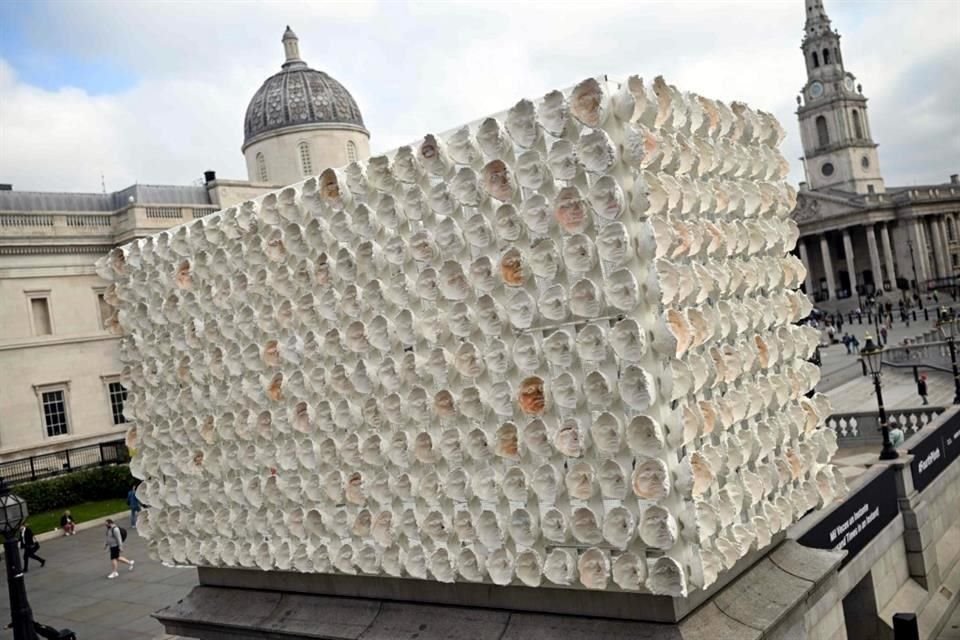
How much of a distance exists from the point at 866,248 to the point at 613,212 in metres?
112

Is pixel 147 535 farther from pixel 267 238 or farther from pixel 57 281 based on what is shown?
pixel 57 281

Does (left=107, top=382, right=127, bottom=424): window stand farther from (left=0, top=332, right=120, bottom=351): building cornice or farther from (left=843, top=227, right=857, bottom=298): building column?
(left=843, top=227, right=857, bottom=298): building column

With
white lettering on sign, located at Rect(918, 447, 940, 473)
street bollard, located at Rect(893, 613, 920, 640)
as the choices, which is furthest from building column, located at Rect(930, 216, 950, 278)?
street bollard, located at Rect(893, 613, 920, 640)

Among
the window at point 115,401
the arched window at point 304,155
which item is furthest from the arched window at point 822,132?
the window at point 115,401

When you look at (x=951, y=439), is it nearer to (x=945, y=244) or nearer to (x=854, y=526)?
(x=854, y=526)

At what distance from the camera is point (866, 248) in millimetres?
109688

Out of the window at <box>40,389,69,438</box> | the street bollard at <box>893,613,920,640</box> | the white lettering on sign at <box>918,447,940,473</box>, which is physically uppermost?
the window at <box>40,389,69,438</box>

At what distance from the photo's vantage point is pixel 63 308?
132ft

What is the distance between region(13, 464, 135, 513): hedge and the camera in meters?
29.8

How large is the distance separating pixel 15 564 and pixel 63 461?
26230 mm

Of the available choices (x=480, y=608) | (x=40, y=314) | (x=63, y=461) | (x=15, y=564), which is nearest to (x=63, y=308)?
(x=40, y=314)

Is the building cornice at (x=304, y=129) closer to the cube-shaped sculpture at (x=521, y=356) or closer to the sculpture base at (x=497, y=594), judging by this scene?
the cube-shaped sculpture at (x=521, y=356)

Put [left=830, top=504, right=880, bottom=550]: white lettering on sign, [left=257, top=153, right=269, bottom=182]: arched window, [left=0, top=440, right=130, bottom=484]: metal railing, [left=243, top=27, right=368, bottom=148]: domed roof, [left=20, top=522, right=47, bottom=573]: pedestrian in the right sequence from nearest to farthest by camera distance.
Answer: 1. [left=830, top=504, right=880, bottom=550]: white lettering on sign
2. [left=20, top=522, right=47, bottom=573]: pedestrian
3. [left=0, top=440, right=130, bottom=484]: metal railing
4. [left=243, top=27, right=368, bottom=148]: domed roof
5. [left=257, top=153, right=269, bottom=182]: arched window

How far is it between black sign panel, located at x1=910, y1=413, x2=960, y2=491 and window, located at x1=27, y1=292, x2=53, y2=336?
3590 cm
